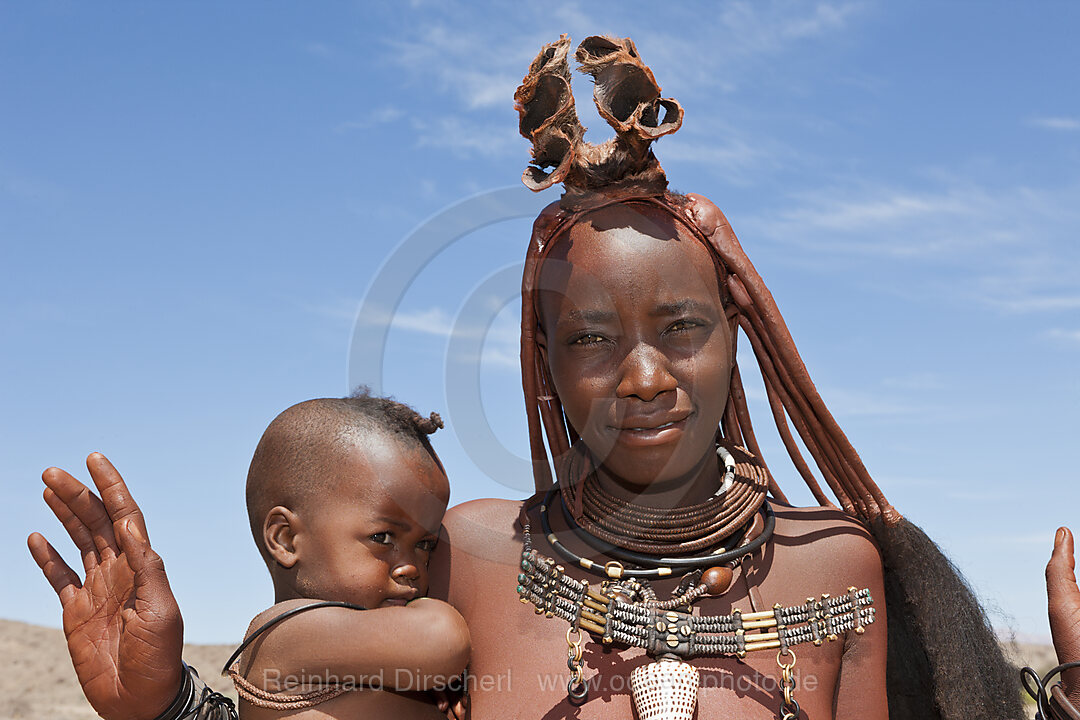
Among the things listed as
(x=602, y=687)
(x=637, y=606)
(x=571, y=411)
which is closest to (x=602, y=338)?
(x=571, y=411)

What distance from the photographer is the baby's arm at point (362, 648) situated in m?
3.12

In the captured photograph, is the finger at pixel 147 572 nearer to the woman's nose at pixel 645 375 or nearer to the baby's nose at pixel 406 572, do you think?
the baby's nose at pixel 406 572

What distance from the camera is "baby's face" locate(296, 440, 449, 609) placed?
3.33 metres

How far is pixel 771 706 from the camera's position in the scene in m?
3.13

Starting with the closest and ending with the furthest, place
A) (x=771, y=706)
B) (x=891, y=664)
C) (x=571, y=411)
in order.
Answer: (x=771, y=706) → (x=571, y=411) → (x=891, y=664)

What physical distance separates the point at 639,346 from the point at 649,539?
66 cm

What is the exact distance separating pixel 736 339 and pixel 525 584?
1153 mm

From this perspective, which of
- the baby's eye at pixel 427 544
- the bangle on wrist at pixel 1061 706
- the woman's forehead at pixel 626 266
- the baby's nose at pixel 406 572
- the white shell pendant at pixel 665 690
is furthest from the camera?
the baby's eye at pixel 427 544

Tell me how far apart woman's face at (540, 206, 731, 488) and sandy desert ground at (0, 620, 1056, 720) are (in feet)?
41.2

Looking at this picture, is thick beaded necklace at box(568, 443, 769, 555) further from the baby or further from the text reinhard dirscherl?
the baby

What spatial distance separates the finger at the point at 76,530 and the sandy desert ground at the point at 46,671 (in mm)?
11948

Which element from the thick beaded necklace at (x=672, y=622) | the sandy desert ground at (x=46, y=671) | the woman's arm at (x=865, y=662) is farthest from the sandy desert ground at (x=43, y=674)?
the woman's arm at (x=865, y=662)

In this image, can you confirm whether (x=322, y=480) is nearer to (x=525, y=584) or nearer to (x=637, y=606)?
(x=525, y=584)

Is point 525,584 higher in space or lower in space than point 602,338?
lower
